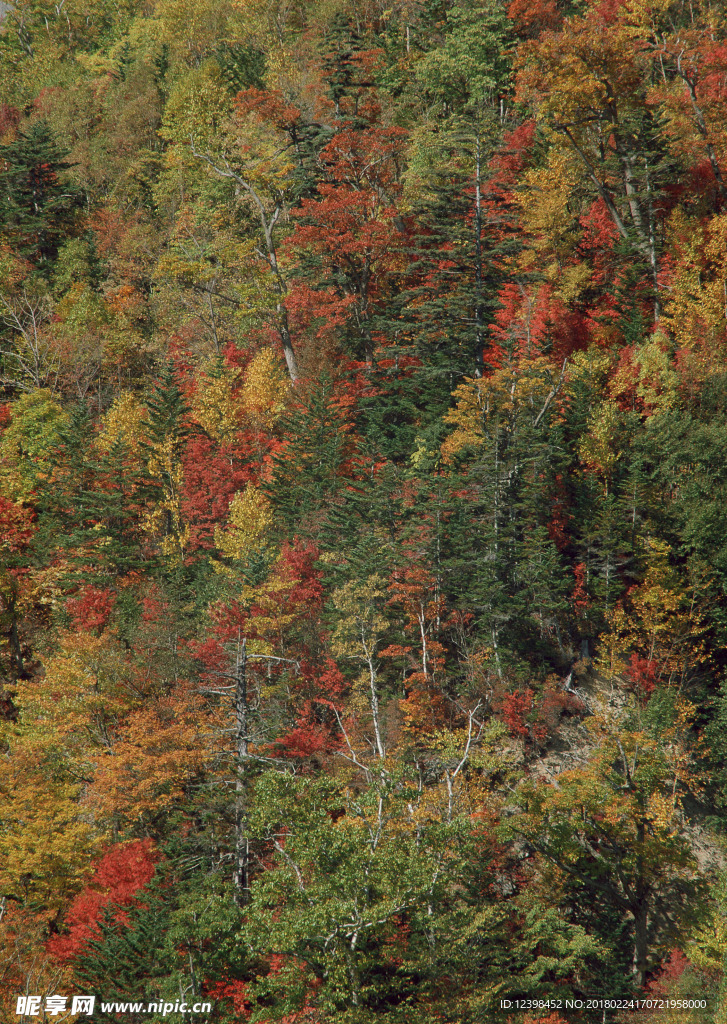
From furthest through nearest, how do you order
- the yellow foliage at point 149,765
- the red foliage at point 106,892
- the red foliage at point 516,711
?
the red foliage at point 516,711
the yellow foliage at point 149,765
the red foliage at point 106,892

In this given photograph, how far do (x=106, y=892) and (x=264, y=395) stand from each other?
23816 millimetres

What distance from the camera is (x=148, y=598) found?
3409cm

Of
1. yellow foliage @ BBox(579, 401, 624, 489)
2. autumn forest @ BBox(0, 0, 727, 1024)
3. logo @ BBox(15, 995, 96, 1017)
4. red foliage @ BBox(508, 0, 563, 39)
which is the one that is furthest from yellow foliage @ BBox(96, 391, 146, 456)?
red foliage @ BBox(508, 0, 563, 39)

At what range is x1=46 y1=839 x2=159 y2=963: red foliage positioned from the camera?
23344mm

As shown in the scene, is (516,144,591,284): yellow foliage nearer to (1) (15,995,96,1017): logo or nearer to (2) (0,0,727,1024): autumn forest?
(2) (0,0,727,1024): autumn forest

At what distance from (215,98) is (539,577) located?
42.9 meters

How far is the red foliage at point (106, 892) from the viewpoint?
76.6ft

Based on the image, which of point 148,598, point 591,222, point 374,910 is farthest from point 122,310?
point 374,910

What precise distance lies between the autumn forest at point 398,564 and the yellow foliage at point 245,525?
174 millimetres

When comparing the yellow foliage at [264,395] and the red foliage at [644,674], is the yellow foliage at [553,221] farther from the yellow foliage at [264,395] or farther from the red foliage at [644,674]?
the red foliage at [644,674]

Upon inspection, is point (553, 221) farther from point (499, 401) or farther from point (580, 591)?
point (580, 591)

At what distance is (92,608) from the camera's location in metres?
35.1

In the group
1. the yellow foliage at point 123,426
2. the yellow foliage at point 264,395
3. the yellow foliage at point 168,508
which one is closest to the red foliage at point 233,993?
the yellow foliage at point 168,508

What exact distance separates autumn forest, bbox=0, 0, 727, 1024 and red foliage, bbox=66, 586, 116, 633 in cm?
18
